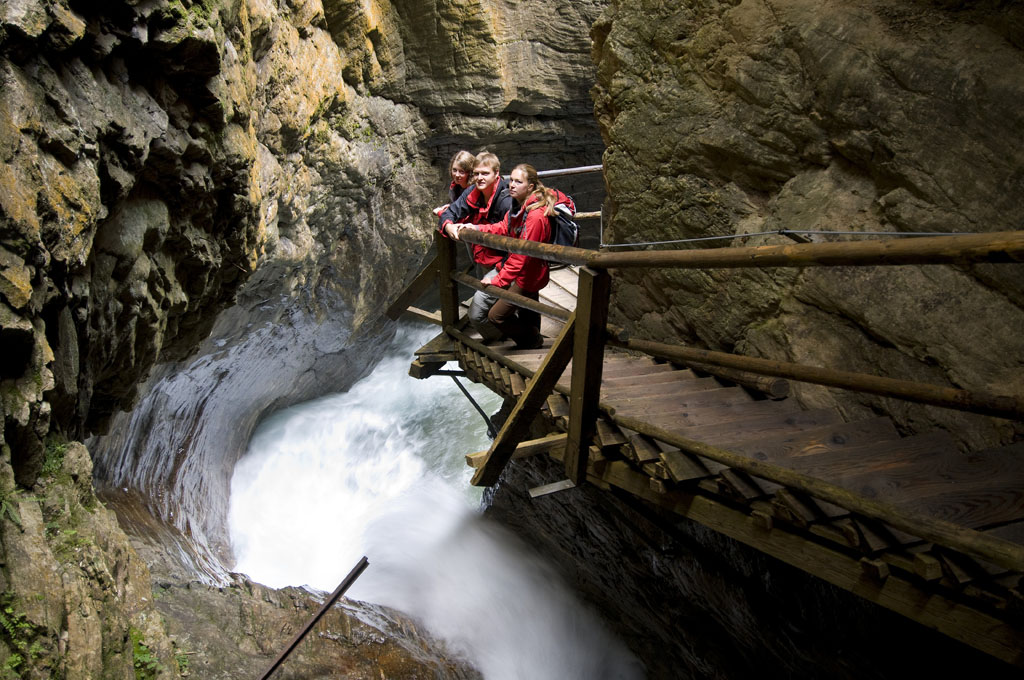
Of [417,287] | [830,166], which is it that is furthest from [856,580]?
[417,287]

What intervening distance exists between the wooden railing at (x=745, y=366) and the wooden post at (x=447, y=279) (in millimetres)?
786

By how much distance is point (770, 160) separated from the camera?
3701mm

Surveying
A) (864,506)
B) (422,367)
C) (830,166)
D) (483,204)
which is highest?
(830,166)

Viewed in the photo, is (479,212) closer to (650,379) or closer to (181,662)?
(650,379)

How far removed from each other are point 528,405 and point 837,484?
140cm

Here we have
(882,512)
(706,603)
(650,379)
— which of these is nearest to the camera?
(882,512)

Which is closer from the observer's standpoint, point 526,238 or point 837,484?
point 837,484

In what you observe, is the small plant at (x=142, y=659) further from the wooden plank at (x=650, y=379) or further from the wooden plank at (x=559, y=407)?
the wooden plank at (x=650, y=379)

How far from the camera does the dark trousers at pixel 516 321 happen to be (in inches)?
180

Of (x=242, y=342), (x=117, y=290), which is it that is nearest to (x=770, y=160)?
(x=117, y=290)

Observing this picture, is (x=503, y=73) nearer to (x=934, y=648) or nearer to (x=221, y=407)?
(x=221, y=407)

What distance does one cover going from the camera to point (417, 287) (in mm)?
5617

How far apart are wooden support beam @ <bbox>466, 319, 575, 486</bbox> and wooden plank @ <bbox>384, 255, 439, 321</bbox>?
2.07m

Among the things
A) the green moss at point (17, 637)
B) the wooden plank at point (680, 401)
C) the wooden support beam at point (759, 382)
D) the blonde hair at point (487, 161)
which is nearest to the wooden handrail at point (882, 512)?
the wooden plank at point (680, 401)
